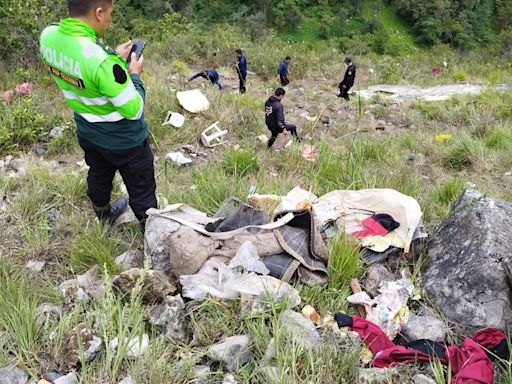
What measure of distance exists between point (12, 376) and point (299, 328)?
115 centimetres

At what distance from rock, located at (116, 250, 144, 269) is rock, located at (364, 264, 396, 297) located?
50.1 inches

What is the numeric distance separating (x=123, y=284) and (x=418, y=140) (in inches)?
167

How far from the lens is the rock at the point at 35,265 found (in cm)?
241

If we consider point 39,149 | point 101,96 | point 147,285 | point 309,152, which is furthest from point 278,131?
point 147,285

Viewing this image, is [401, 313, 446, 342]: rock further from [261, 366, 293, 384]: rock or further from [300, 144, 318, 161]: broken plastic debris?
[300, 144, 318, 161]: broken plastic debris

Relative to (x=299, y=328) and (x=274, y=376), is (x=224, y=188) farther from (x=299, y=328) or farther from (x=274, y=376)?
(x=274, y=376)

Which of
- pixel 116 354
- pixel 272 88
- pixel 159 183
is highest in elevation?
pixel 116 354

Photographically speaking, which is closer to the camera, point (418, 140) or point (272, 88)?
point (418, 140)

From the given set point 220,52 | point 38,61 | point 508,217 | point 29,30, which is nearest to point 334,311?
point 508,217

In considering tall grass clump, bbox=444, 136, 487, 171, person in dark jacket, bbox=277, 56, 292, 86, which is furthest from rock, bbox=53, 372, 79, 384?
person in dark jacket, bbox=277, 56, 292, 86

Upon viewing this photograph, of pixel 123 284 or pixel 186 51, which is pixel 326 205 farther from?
pixel 186 51

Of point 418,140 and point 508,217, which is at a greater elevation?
point 508,217

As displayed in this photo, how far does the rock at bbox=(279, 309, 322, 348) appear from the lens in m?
1.82

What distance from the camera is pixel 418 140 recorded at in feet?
17.2
